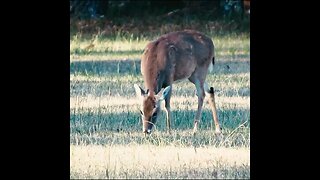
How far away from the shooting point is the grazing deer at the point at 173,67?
509 inches

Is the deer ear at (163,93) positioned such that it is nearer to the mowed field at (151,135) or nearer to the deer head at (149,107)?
the deer head at (149,107)

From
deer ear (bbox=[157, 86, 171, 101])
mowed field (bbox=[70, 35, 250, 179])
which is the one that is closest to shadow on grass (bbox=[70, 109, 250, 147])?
mowed field (bbox=[70, 35, 250, 179])

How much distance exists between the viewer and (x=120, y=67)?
68.6ft

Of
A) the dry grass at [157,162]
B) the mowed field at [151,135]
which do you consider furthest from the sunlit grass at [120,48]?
the dry grass at [157,162]

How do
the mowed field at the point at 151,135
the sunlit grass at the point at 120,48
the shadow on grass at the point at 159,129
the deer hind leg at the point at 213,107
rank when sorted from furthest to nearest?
the sunlit grass at the point at 120,48, the deer hind leg at the point at 213,107, the shadow on grass at the point at 159,129, the mowed field at the point at 151,135

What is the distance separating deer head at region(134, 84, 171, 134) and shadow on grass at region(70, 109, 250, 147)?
13 centimetres

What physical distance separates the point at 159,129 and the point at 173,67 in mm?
829

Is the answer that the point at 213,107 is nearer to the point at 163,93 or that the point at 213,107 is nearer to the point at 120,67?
the point at 163,93

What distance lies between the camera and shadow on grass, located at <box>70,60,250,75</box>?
1981 cm

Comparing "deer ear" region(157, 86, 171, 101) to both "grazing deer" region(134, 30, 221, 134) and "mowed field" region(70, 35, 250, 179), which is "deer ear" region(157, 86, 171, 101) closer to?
"grazing deer" region(134, 30, 221, 134)

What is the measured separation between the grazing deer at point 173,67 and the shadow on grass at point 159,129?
197 millimetres
